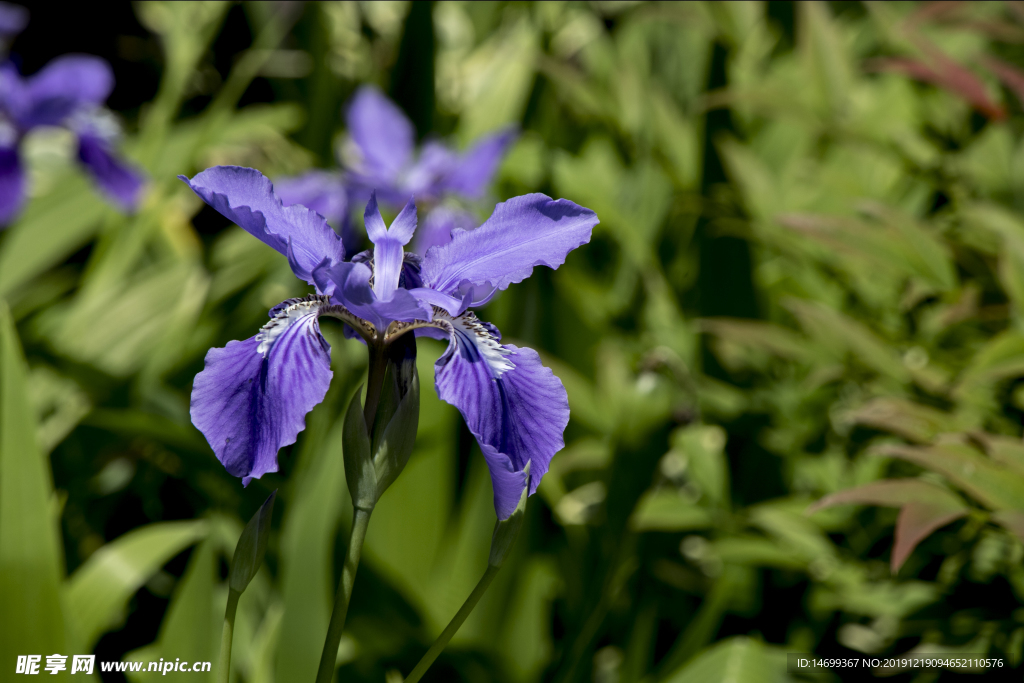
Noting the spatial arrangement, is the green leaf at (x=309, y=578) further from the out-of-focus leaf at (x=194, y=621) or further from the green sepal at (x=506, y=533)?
the green sepal at (x=506, y=533)

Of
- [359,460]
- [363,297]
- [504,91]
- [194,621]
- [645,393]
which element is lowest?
[194,621]

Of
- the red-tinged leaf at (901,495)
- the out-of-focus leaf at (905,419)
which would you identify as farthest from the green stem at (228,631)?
the out-of-focus leaf at (905,419)

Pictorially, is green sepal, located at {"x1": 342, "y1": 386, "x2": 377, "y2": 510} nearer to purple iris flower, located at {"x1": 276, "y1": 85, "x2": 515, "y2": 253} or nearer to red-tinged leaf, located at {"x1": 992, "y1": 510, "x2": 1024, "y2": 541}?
red-tinged leaf, located at {"x1": 992, "y1": 510, "x2": 1024, "y2": 541}

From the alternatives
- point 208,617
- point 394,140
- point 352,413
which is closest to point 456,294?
point 352,413

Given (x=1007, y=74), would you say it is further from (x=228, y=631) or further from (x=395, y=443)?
(x=228, y=631)

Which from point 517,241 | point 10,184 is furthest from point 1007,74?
point 10,184

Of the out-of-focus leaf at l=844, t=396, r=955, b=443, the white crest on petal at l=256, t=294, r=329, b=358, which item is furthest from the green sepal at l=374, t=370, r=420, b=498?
the out-of-focus leaf at l=844, t=396, r=955, b=443
